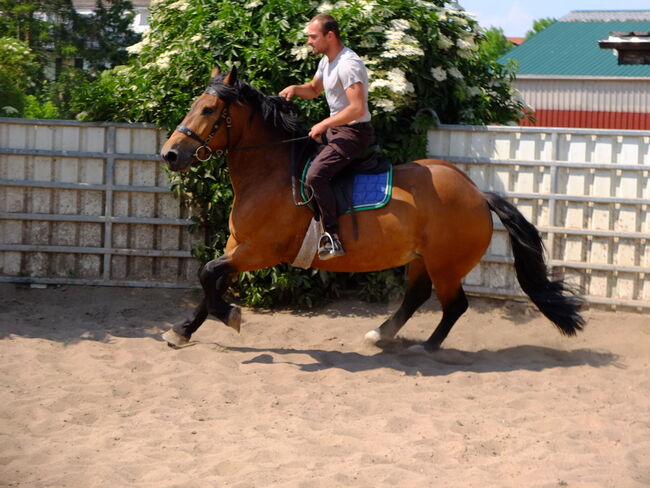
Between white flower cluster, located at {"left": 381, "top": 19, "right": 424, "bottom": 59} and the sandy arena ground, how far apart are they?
2.60 m

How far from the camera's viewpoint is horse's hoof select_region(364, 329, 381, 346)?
7.73 meters

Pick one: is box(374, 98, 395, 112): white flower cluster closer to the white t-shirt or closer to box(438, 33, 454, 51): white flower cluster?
box(438, 33, 454, 51): white flower cluster

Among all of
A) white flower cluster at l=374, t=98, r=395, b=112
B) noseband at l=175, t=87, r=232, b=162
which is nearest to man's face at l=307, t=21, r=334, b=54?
noseband at l=175, t=87, r=232, b=162

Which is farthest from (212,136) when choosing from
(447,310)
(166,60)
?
(447,310)

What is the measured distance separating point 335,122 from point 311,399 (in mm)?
2149

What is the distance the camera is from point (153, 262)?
31.1ft

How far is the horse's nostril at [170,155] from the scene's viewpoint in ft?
22.1

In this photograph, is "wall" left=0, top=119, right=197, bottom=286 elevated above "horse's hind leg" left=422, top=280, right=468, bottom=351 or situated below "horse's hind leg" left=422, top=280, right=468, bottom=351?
above

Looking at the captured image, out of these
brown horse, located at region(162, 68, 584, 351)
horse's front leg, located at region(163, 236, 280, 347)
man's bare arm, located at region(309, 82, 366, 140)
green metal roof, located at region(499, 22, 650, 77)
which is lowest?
horse's front leg, located at region(163, 236, 280, 347)

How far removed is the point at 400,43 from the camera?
865 centimetres

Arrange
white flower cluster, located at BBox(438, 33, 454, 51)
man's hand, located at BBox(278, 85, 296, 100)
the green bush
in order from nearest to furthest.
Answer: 1. man's hand, located at BBox(278, 85, 296, 100)
2. white flower cluster, located at BBox(438, 33, 454, 51)
3. the green bush

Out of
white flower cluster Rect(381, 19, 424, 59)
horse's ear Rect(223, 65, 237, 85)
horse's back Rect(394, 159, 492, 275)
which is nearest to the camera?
horse's ear Rect(223, 65, 237, 85)

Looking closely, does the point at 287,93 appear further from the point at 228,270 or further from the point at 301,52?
the point at 228,270

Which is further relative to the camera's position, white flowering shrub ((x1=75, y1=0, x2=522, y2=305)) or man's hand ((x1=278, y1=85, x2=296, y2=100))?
white flowering shrub ((x1=75, y1=0, x2=522, y2=305))
